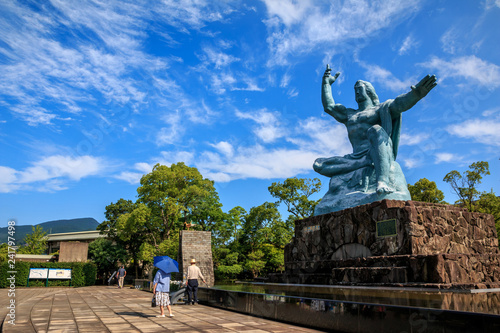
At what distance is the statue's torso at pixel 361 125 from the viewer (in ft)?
41.5

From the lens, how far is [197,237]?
23.6 meters

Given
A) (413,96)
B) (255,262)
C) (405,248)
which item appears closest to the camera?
(405,248)

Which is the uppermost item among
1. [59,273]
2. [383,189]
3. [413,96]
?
[413,96]

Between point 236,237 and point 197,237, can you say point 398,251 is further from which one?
point 236,237

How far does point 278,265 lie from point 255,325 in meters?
22.2

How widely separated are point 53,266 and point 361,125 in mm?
23033

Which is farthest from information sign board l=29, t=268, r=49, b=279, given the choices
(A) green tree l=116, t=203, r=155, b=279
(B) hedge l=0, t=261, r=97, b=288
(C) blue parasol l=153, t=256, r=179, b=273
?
(C) blue parasol l=153, t=256, r=179, b=273

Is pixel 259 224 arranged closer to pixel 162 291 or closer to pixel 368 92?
pixel 368 92

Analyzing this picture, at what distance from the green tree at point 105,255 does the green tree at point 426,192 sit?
2372 centimetres

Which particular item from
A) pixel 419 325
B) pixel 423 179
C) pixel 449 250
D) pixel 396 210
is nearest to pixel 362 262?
pixel 396 210

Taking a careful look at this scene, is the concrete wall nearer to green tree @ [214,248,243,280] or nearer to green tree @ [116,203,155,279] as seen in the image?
green tree @ [116,203,155,279]

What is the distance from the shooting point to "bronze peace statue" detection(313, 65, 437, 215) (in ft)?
36.6

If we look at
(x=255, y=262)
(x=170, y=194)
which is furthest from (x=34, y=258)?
(x=255, y=262)

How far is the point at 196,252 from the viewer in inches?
910
